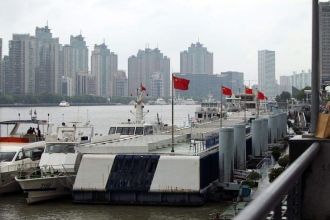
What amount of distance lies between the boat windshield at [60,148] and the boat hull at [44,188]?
1.90 metres

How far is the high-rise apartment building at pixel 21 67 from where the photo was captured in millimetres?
183375

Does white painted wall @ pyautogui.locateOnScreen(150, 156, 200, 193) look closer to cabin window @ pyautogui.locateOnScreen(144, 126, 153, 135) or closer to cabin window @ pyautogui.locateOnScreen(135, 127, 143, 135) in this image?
cabin window @ pyautogui.locateOnScreen(135, 127, 143, 135)

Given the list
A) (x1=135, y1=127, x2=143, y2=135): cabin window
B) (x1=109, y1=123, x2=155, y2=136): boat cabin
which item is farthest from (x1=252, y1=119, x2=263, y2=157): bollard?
(x1=135, y1=127, x2=143, y2=135): cabin window

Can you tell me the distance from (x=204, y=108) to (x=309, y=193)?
2010 inches

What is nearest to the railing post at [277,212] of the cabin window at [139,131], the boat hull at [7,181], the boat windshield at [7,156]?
the boat hull at [7,181]

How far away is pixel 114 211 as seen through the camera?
18.5 meters

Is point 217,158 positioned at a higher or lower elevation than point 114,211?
higher

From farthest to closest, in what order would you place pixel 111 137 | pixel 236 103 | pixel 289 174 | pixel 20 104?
pixel 20 104, pixel 236 103, pixel 111 137, pixel 289 174

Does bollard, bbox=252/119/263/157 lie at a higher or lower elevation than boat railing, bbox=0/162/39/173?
higher

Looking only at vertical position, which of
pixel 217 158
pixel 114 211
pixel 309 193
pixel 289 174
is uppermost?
pixel 289 174

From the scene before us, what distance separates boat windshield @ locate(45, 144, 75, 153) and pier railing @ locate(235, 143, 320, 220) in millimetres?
18724

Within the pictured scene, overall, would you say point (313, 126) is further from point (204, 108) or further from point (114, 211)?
point (204, 108)

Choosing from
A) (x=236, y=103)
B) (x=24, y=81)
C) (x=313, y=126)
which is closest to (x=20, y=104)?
(x=24, y=81)

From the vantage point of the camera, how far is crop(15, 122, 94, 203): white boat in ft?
66.1
